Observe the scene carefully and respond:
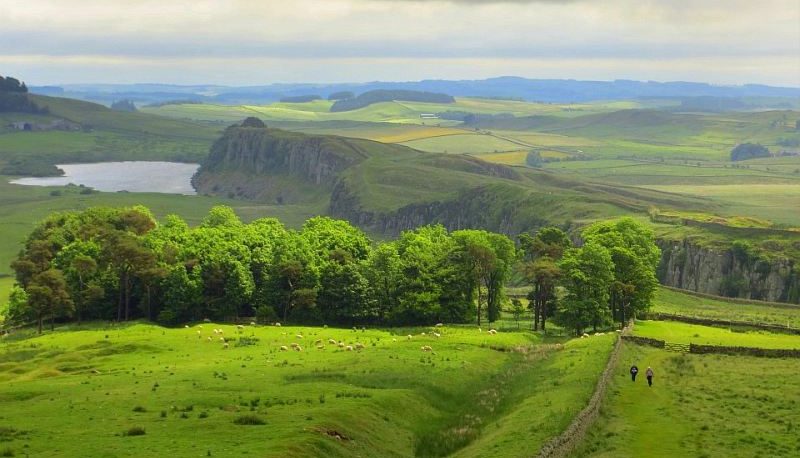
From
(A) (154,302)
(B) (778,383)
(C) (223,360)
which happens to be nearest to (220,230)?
(A) (154,302)

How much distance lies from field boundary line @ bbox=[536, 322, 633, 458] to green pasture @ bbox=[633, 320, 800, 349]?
1124 inches

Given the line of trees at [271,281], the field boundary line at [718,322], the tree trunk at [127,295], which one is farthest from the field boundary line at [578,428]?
the tree trunk at [127,295]

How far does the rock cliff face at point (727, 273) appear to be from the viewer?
6117 inches

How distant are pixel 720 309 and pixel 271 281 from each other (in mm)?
69843

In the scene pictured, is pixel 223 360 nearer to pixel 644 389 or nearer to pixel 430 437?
pixel 430 437

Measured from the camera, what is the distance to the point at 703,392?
6400cm

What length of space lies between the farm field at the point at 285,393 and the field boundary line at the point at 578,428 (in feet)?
3.03

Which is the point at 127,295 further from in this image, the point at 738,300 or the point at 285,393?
the point at 738,300

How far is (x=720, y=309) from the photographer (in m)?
138

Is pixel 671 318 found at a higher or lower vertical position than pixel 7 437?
lower

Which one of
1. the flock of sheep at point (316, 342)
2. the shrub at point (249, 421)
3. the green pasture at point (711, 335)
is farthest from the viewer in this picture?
the green pasture at point (711, 335)

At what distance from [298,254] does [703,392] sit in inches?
2573

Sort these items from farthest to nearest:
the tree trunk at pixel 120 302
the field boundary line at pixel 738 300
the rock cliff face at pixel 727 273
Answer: the rock cliff face at pixel 727 273 < the field boundary line at pixel 738 300 < the tree trunk at pixel 120 302

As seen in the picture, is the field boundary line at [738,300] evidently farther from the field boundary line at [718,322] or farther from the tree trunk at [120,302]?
the tree trunk at [120,302]
